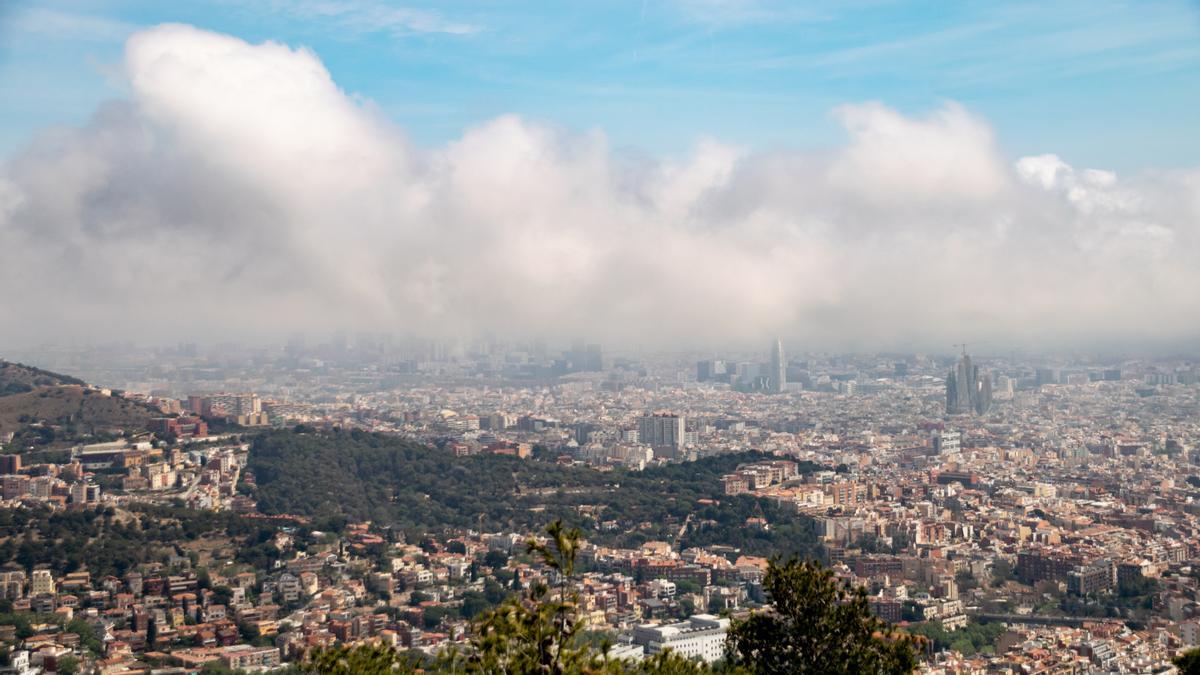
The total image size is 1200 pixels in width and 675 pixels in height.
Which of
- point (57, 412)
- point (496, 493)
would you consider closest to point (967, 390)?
point (496, 493)

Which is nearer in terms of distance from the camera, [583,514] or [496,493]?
[583,514]

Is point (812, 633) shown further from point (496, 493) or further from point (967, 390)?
point (967, 390)

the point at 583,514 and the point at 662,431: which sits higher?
the point at 662,431

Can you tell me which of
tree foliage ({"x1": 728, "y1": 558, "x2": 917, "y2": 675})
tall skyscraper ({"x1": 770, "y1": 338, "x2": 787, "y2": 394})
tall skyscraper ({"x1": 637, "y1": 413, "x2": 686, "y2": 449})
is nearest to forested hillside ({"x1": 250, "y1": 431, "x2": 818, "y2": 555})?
tall skyscraper ({"x1": 637, "y1": 413, "x2": 686, "y2": 449})

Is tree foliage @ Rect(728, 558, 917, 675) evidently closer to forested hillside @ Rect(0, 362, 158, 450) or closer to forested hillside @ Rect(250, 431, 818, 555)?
forested hillside @ Rect(250, 431, 818, 555)

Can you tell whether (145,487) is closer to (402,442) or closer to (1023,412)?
(402,442)

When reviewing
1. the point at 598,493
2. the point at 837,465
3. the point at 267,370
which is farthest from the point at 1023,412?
the point at 267,370

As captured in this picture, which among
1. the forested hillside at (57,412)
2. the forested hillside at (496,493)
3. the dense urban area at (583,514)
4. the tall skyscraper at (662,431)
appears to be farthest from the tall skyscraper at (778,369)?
the forested hillside at (57,412)

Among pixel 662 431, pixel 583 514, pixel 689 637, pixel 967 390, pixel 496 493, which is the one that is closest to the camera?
pixel 689 637

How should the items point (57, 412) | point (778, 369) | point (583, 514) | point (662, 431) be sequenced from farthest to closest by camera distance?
point (778, 369), point (662, 431), point (57, 412), point (583, 514)
